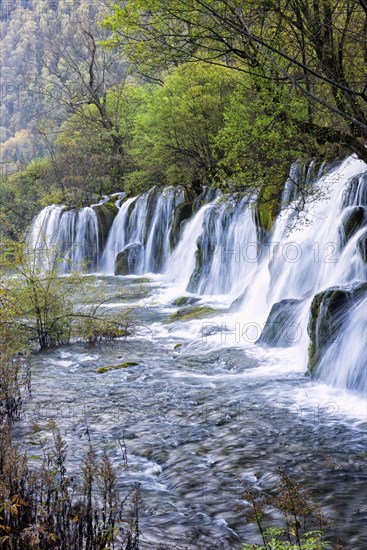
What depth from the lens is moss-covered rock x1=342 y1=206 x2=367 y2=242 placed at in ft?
39.8

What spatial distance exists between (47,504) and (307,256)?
1080cm

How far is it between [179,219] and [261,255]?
7574 mm

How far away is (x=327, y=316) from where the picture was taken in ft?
32.0

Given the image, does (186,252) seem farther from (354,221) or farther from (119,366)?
(119,366)

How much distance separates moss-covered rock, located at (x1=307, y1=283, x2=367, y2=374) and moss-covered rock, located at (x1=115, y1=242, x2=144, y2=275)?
17.2 metres

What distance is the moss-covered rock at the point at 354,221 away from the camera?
12125 mm

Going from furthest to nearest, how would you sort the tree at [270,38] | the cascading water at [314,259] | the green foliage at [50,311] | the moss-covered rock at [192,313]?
the moss-covered rock at [192,313], the green foliage at [50,311], the cascading water at [314,259], the tree at [270,38]

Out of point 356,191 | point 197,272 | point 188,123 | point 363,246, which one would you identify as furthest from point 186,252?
point 363,246

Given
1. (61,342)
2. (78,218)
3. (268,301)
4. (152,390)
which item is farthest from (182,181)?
(152,390)

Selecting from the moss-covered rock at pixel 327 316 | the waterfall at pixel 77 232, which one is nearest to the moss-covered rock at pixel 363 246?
the moss-covered rock at pixel 327 316

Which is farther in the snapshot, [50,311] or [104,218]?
[104,218]

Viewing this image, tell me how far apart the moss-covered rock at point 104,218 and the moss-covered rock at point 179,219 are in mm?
7025

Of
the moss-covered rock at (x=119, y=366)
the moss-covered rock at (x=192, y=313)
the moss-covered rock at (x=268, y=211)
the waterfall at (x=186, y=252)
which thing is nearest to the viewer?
the moss-covered rock at (x=119, y=366)

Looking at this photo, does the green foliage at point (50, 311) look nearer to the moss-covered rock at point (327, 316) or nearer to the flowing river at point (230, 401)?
the flowing river at point (230, 401)
